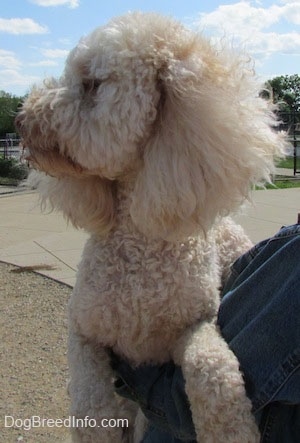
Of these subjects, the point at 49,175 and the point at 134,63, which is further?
the point at 49,175

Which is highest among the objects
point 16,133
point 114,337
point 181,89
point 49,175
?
point 181,89

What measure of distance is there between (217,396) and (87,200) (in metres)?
0.78

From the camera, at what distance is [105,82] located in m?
1.75

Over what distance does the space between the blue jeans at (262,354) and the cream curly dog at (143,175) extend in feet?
0.29

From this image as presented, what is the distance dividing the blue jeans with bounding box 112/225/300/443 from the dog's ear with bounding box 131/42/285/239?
222 millimetres

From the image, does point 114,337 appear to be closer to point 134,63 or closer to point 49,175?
point 49,175

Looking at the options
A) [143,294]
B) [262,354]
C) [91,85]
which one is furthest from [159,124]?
[262,354]

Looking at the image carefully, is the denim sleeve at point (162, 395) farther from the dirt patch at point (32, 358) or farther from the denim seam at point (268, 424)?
the dirt patch at point (32, 358)

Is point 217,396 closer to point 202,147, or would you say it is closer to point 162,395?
point 162,395

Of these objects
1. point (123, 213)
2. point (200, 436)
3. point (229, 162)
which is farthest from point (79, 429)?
point (229, 162)

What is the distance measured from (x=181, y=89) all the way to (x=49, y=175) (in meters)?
0.53

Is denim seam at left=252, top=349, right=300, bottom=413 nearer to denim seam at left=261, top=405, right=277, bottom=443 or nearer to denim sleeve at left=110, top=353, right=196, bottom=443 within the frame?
denim seam at left=261, top=405, right=277, bottom=443

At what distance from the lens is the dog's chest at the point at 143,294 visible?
175 cm

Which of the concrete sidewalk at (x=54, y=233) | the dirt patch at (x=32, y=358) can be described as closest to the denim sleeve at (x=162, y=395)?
the dirt patch at (x=32, y=358)
